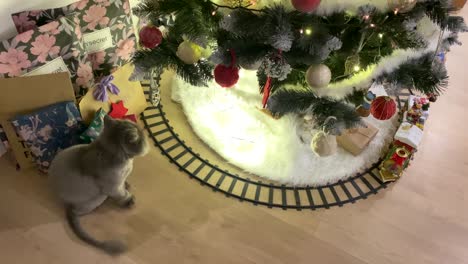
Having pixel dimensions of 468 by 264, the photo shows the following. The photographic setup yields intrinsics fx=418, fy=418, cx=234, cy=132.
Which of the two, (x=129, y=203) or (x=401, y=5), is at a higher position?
(x=401, y=5)

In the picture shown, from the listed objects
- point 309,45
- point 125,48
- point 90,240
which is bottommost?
point 90,240

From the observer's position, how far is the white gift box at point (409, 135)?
1.52m

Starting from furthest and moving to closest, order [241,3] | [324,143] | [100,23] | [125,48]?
[125,48], [100,23], [324,143], [241,3]

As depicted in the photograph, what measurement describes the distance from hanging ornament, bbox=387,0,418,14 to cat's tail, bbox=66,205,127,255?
41.5 inches

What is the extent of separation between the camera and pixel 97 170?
121cm

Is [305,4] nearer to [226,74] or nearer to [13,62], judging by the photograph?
[226,74]

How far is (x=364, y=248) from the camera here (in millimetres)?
1392

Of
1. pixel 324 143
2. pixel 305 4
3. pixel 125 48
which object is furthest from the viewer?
pixel 125 48

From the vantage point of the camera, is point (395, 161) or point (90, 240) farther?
point (395, 161)

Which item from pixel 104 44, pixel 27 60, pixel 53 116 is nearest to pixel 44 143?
pixel 53 116

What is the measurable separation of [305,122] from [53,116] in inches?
35.5

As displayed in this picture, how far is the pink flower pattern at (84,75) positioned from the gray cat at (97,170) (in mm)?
338

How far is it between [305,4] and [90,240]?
92 centimetres

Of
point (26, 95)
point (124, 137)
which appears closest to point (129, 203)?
point (124, 137)
